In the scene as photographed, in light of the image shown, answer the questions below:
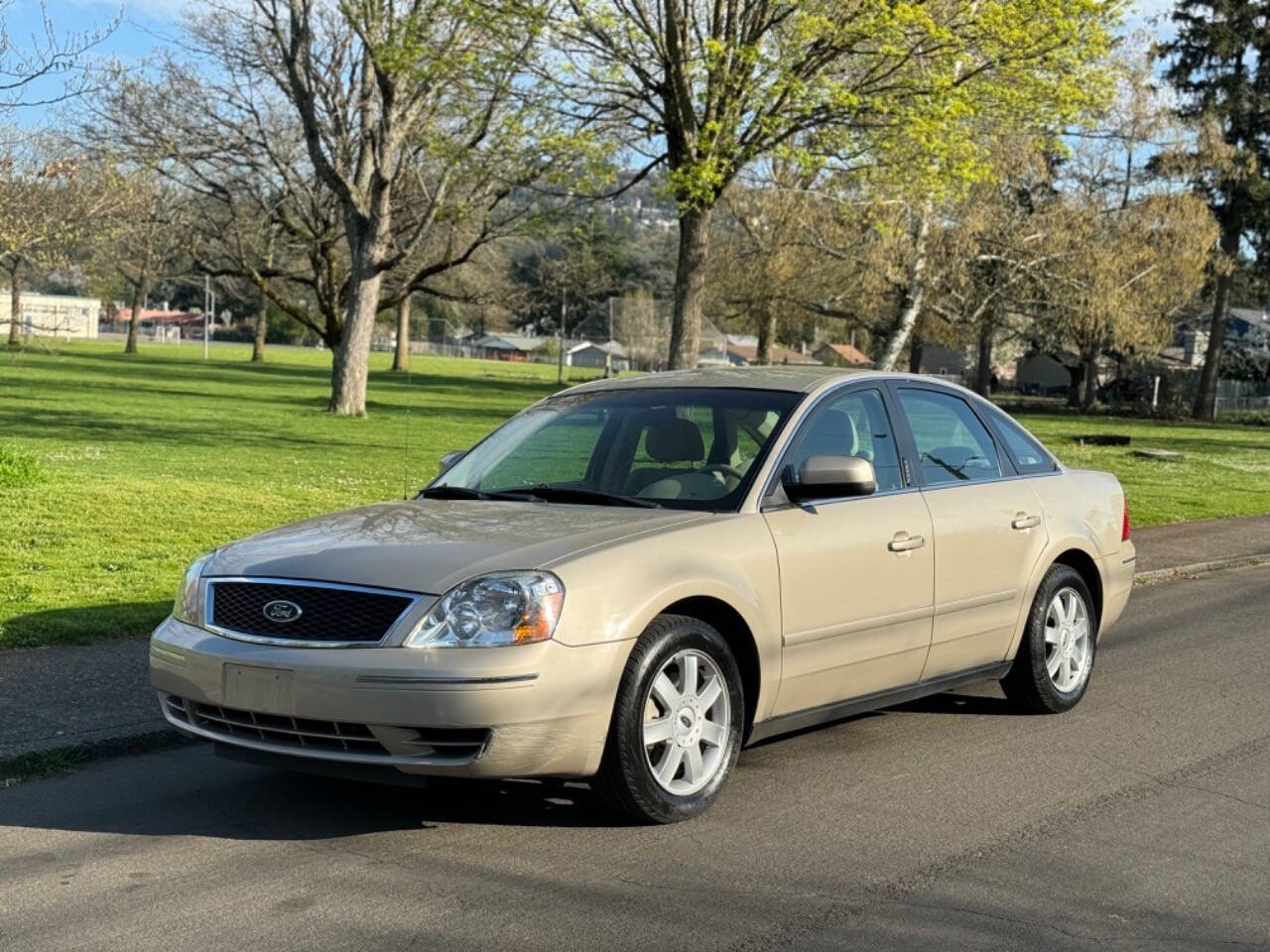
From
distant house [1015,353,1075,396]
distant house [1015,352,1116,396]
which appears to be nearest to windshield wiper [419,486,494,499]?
distant house [1015,352,1116,396]

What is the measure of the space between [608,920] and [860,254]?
3354 centimetres

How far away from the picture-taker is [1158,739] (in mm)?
6957

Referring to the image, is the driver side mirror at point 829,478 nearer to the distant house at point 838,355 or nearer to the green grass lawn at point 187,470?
the green grass lawn at point 187,470

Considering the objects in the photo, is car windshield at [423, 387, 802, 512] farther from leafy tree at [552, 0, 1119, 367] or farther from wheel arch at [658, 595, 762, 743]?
leafy tree at [552, 0, 1119, 367]

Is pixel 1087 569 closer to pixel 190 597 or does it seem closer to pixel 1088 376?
pixel 190 597

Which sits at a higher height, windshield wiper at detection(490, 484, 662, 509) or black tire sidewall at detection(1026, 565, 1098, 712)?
windshield wiper at detection(490, 484, 662, 509)

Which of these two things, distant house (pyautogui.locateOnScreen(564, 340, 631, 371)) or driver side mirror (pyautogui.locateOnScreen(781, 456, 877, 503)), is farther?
distant house (pyautogui.locateOnScreen(564, 340, 631, 371))

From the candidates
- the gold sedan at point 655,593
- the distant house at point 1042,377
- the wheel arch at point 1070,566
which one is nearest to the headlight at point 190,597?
the gold sedan at point 655,593

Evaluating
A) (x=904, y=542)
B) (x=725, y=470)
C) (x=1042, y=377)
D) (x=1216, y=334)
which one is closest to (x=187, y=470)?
(x=725, y=470)

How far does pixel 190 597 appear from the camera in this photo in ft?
18.4

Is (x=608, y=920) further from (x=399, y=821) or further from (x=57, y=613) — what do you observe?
(x=57, y=613)

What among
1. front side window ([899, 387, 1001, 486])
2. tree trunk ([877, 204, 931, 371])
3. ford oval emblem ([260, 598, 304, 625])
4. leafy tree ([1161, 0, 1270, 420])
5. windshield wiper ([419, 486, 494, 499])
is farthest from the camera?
leafy tree ([1161, 0, 1270, 420])

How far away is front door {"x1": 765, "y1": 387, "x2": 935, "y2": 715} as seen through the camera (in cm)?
591

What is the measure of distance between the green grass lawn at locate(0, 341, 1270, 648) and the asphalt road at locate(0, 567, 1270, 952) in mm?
3266
